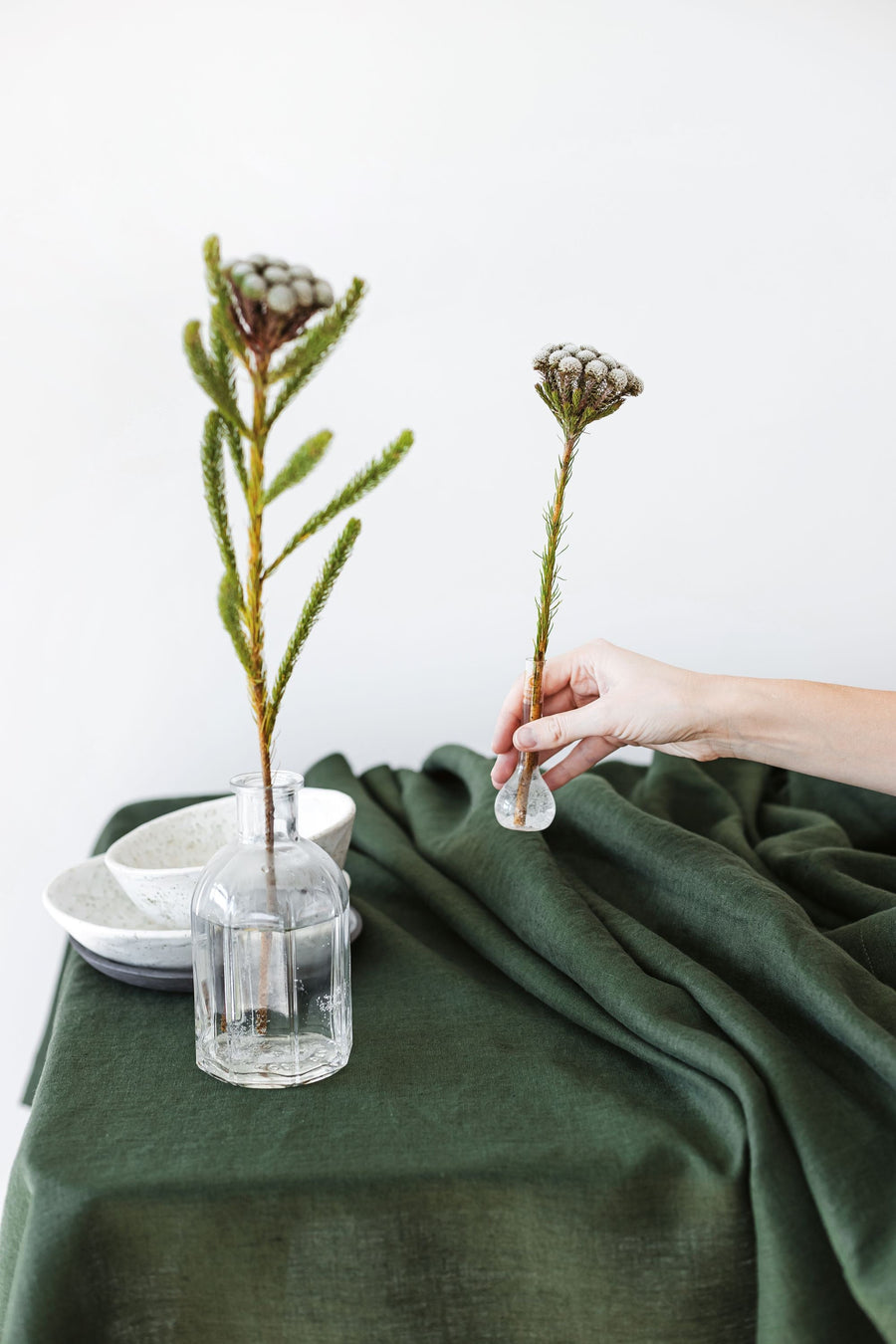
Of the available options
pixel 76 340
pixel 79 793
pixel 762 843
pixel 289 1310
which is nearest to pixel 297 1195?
pixel 289 1310

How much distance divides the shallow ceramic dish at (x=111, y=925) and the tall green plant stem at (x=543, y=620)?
0.68 feet

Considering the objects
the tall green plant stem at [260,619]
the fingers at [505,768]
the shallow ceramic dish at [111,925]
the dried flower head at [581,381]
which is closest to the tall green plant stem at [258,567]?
the tall green plant stem at [260,619]

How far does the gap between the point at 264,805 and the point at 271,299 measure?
37 centimetres

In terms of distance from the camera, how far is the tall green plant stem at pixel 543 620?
963mm

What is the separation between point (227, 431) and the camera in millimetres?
781

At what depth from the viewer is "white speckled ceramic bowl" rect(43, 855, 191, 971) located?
93 cm

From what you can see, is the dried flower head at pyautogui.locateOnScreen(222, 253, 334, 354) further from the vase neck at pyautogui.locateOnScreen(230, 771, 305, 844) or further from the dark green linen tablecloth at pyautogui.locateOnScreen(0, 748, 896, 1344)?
the dark green linen tablecloth at pyautogui.locateOnScreen(0, 748, 896, 1344)

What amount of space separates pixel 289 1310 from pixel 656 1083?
316 millimetres

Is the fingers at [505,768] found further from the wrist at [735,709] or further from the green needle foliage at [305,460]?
the green needle foliage at [305,460]

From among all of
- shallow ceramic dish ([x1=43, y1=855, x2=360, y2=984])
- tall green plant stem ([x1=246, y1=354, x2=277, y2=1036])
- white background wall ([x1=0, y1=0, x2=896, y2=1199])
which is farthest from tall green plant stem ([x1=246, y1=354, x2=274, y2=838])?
white background wall ([x1=0, y1=0, x2=896, y2=1199])

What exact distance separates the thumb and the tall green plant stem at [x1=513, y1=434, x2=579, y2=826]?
0.6 inches

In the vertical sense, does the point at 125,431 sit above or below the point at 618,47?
below

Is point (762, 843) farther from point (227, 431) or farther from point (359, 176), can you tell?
point (359, 176)

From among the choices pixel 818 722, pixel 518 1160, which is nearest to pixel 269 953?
pixel 518 1160
